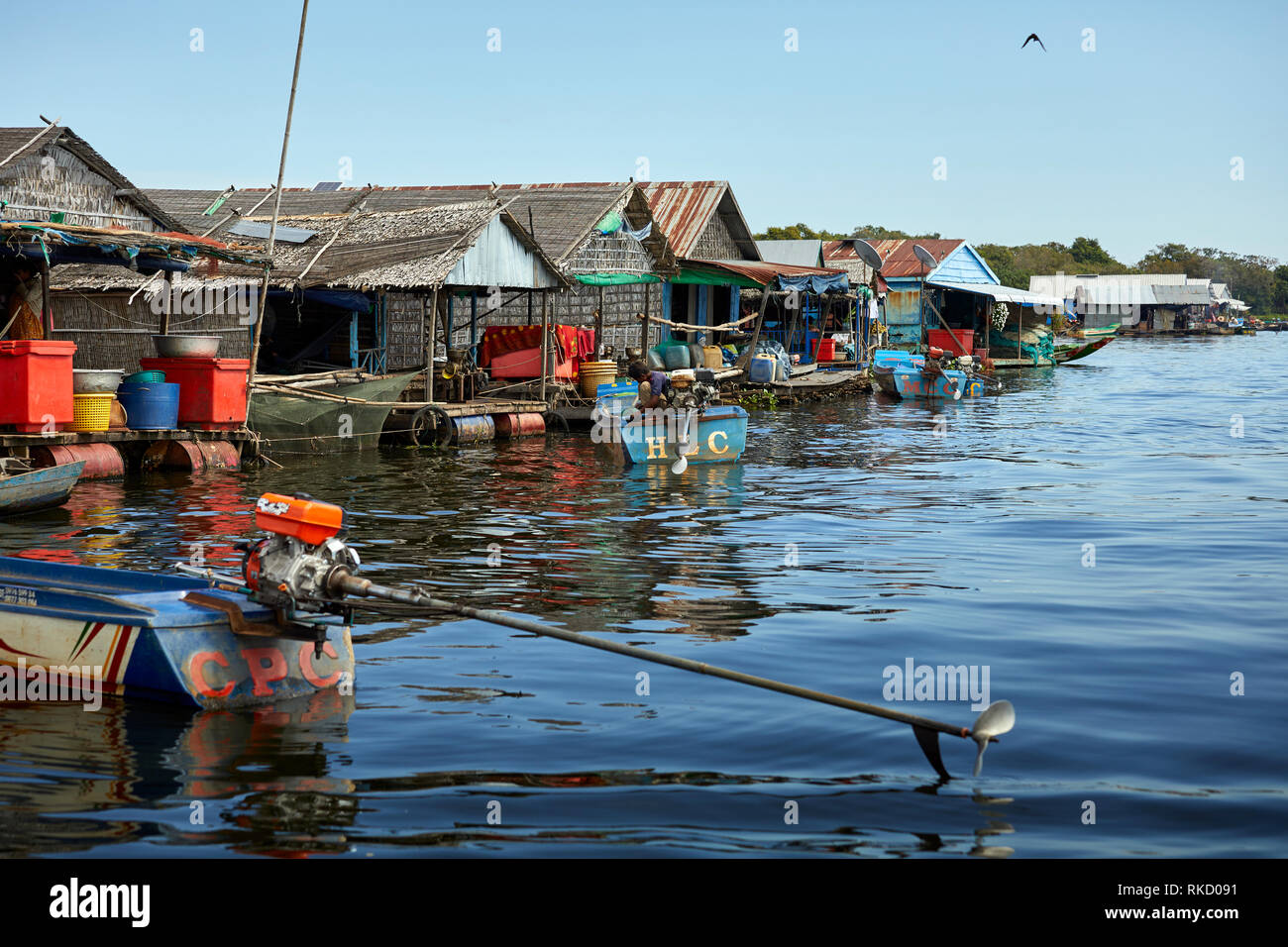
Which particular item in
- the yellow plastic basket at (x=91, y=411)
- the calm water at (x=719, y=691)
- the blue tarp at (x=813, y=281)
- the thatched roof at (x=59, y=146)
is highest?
the thatched roof at (x=59, y=146)

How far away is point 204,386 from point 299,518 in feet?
39.4

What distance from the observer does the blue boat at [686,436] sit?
19.1 metres

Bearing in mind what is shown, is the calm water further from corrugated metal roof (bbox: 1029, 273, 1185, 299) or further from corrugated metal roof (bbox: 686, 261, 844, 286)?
corrugated metal roof (bbox: 1029, 273, 1185, 299)

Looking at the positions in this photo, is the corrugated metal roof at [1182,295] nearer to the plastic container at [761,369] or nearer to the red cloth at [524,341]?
the plastic container at [761,369]

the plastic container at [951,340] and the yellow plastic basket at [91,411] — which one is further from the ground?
the plastic container at [951,340]

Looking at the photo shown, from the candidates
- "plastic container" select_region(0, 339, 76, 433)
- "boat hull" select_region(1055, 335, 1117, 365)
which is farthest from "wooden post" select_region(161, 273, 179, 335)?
"boat hull" select_region(1055, 335, 1117, 365)

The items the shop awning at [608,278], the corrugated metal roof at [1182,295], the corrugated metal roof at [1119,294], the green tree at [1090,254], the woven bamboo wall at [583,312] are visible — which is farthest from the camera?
the green tree at [1090,254]

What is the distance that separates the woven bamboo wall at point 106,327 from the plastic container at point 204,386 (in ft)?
10.0

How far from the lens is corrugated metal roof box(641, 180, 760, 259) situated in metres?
34.0

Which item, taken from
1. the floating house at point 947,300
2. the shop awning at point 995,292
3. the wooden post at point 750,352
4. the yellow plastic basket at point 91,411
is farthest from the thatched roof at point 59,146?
the shop awning at point 995,292

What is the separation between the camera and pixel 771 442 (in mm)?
23812
